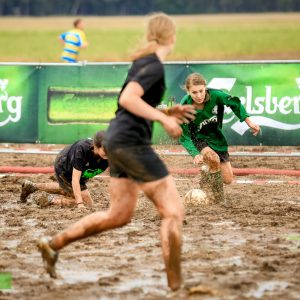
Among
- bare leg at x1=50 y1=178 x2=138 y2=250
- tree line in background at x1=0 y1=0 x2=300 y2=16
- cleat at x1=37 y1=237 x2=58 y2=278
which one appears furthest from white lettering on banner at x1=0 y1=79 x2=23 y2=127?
tree line in background at x1=0 y1=0 x2=300 y2=16

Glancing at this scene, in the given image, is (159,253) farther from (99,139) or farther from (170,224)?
(99,139)

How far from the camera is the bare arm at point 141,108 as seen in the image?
23.6ft

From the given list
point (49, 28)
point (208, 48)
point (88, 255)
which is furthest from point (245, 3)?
point (88, 255)

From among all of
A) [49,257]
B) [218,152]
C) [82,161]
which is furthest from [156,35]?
[218,152]

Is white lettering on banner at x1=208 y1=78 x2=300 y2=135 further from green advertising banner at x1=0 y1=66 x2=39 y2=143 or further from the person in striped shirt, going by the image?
the person in striped shirt

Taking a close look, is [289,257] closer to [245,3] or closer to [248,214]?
[248,214]

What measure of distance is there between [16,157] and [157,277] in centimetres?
970

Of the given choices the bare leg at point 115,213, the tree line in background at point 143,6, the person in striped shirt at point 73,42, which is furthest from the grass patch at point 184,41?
the bare leg at point 115,213

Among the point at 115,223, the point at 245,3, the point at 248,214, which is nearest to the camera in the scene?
the point at 115,223

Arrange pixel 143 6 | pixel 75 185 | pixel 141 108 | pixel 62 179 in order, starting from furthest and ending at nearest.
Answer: pixel 143 6, pixel 62 179, pixel 75 185, pixel 141 108

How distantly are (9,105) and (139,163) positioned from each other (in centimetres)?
915

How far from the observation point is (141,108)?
725 cm

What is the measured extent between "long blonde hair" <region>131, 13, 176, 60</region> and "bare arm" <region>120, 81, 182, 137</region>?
0.28 metres

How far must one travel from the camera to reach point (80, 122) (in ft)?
52.9
